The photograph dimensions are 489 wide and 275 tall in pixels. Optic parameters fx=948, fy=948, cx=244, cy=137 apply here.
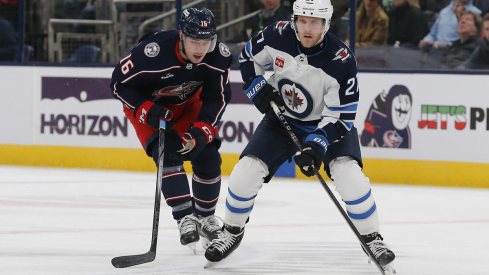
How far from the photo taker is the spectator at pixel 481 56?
7275mm

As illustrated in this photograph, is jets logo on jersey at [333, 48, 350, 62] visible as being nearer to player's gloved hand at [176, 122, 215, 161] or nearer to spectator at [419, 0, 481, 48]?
player's gloved hand at [176, 122, 215, 161]

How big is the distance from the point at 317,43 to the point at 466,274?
110 centimetres

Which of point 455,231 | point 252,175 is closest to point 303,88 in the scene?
point 252,175

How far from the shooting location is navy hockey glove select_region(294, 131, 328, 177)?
369cm

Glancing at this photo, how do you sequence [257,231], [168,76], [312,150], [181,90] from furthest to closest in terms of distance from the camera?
[257,231] → [181,90] → [168,76] → [312,150]

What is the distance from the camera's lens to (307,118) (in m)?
3.97

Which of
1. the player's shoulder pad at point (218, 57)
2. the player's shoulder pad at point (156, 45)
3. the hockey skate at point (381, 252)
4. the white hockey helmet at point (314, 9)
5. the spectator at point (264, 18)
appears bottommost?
the hockey skate at point (381, 252)

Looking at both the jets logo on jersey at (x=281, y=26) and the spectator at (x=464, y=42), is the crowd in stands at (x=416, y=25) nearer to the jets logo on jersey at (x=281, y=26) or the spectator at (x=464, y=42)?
the spectator at (x=464, y=42)

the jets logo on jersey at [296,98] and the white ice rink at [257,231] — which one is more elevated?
the jets logo on jersey at [296,98]

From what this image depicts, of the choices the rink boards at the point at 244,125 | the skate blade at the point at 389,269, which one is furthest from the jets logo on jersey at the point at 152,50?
the rink boards at the point at 244,125

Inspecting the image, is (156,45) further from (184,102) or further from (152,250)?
(152,250)

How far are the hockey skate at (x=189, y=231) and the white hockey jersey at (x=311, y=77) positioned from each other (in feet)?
2.07

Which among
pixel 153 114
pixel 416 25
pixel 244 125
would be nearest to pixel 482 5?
pixel 416 25

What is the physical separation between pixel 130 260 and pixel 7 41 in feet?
18.0
